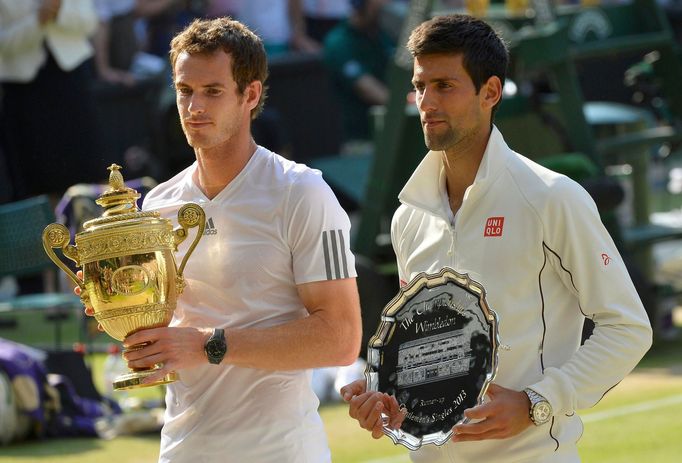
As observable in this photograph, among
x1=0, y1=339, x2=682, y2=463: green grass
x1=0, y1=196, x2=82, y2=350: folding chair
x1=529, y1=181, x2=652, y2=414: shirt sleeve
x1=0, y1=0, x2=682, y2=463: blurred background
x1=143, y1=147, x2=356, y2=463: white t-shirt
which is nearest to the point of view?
x1=529, y1=181, x2=652, y2=414: shirt sleeve

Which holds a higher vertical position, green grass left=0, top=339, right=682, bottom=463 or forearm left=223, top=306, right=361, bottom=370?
forearm left=223, top=306, right=361, bottom=370

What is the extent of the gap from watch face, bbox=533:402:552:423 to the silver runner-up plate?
0.12 meters

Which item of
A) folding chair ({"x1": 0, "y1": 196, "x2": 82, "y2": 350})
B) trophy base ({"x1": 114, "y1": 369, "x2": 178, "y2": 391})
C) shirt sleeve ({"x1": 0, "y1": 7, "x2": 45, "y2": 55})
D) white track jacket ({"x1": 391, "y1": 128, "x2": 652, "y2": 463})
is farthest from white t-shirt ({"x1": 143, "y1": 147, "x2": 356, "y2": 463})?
shirt sleeve ({"x1": 0, "y1": 7, "x2": 45, "y2": 55})

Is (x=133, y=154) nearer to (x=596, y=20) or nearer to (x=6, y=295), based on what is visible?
(x=6, y=295)

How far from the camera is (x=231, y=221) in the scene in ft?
11.5

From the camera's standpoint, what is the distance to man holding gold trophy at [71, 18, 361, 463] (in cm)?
340

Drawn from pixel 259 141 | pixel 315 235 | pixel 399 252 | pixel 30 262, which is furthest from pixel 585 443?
pixel 259 141

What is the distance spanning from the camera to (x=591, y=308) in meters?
3.10

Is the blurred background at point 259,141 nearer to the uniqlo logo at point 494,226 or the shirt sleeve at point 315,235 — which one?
the shirt sleeve at point 315,235

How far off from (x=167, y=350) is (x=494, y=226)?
79 cm

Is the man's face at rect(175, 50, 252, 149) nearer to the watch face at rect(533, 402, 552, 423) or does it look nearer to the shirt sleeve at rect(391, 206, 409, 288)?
the shirt sleeve at rect(391, 206, 409, 288)

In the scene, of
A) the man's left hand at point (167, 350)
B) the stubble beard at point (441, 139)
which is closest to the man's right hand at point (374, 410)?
the man's left hand at point (167, 350)

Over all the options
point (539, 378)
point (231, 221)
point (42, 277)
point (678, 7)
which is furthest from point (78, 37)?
point (678, 7)

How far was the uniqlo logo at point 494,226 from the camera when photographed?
3.20 metres
